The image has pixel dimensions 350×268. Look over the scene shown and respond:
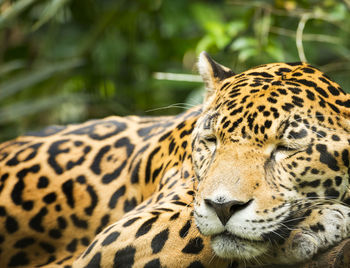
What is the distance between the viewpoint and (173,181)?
4.96m

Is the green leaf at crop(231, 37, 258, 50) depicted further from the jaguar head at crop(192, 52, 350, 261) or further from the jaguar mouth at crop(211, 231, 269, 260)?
the jaguar mouth at crop(211, 231, 269, 260)

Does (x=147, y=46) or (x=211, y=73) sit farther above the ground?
(x=211, y=73)

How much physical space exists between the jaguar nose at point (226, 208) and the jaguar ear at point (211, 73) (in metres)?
1.59

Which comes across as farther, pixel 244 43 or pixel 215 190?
pixel 244 43

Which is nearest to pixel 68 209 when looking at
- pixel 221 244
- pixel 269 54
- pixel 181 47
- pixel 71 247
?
pixel 71 247

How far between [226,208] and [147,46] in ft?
29.5

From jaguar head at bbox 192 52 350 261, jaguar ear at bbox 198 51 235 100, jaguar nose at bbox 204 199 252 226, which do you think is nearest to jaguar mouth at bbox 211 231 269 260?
jaguar head at bbox 192 52 350 261

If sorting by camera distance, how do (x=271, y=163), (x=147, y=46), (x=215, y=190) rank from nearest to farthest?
(x=215, y=190)
(x=271, y=163)
(x=147, y=46)

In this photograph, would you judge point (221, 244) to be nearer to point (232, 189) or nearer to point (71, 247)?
point (232, 189)

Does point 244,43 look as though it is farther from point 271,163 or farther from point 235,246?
point 235,246

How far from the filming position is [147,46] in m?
12.2

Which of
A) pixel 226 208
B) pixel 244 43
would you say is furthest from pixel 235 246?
pixel 244 43

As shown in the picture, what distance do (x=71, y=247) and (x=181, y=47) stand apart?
641cm

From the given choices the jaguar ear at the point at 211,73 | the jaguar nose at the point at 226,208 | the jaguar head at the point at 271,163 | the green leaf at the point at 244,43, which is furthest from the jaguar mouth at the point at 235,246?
the green leaf at the point at 244,43
